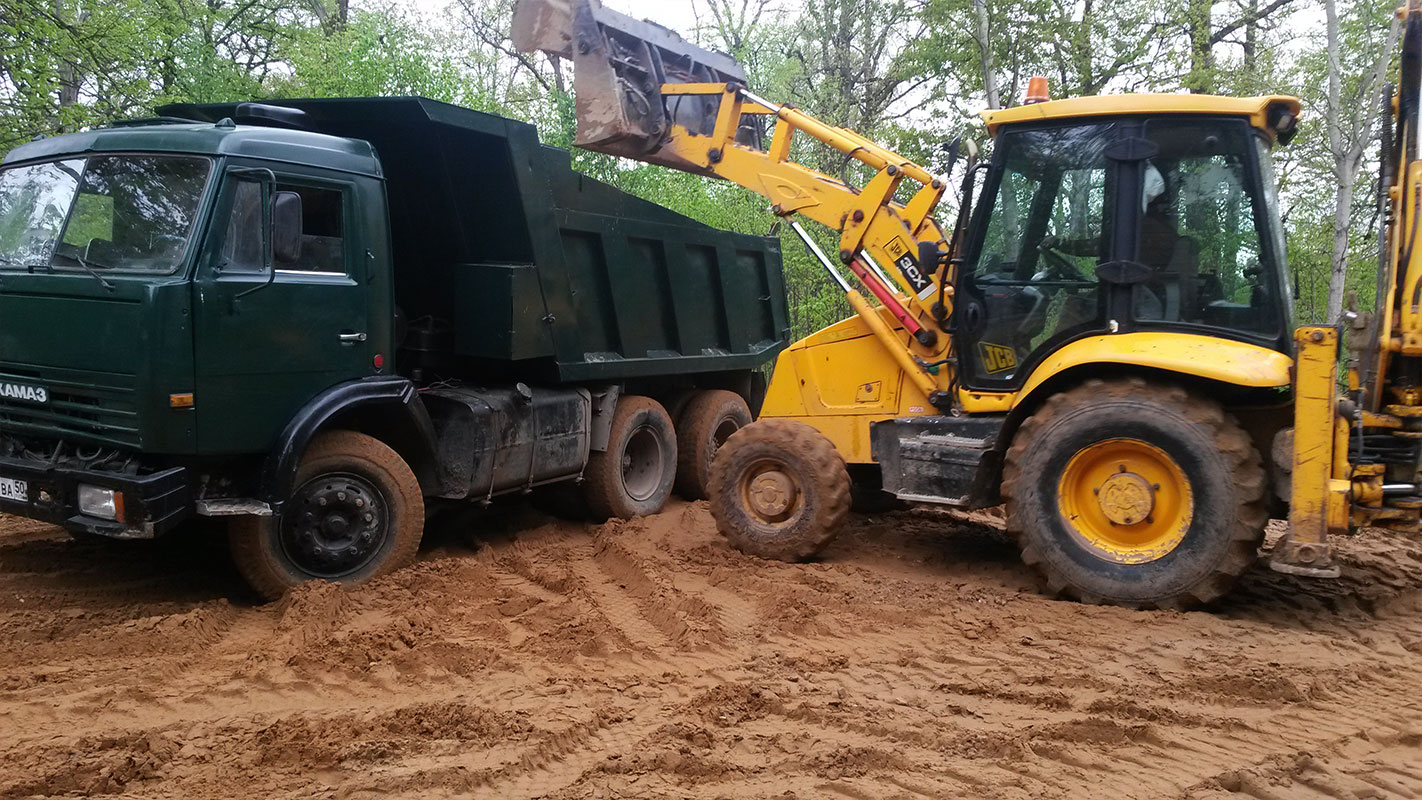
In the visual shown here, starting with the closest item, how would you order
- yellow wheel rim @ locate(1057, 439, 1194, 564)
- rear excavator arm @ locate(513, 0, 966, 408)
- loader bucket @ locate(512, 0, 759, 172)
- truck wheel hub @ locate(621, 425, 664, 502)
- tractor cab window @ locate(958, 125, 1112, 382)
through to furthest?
yellow wheel rim @ locate(1057, 439, 1194, 564)
tractor cab window @ locate(958, 125, 1112, 382)
rear excavator arm @ locate(513, 0, 966, 408)
loader bucket @ locate(512, 0, 759, 172)
truck wheel hub @ locate(621, 425, 664, 502)

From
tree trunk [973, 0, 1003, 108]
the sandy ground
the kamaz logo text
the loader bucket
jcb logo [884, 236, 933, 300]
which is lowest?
the sandy ground

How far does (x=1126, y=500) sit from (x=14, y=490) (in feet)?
18.5

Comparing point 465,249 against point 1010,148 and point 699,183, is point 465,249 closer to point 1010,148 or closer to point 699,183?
point 1010,148

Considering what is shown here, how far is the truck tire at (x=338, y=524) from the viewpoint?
5203 mm

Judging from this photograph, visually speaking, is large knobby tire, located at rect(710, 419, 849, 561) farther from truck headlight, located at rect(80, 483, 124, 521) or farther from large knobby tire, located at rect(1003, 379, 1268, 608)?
truck headlight, located at rect(80, 483, 124, 521)

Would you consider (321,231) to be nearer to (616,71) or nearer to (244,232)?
(244,232)

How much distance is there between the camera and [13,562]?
5684mm

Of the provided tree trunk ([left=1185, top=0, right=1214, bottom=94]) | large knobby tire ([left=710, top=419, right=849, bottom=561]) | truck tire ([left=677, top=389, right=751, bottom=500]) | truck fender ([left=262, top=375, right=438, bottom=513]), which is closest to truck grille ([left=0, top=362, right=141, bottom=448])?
truck fender ([left=262, top=375, right=438, bottom=513])

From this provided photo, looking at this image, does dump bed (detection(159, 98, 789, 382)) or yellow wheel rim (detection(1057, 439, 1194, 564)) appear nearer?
yellow wheel rim (detection(1057, 439, 1194, 564))

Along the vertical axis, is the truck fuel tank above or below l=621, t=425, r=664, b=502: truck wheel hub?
above

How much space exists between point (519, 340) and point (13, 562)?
3.12m

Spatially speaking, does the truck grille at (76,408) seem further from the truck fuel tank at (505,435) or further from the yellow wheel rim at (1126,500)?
the yellow wheel rim at (1126,500)

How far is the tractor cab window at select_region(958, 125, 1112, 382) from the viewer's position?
5648 mm

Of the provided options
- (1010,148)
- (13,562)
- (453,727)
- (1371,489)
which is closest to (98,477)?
(13,562)
